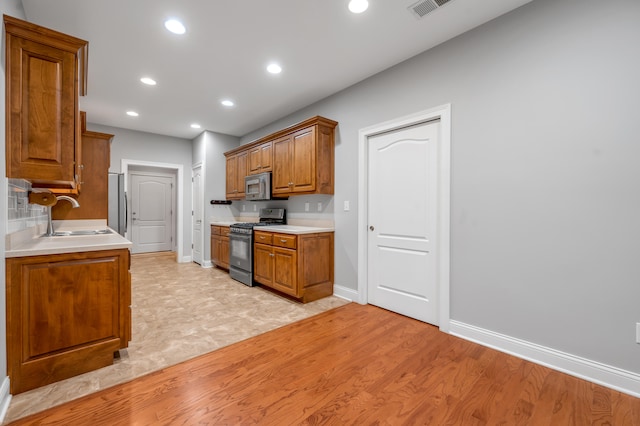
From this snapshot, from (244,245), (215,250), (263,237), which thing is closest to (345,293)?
(263,237)

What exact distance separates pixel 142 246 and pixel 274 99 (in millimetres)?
5431

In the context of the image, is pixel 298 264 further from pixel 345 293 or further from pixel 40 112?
pixel 40 112

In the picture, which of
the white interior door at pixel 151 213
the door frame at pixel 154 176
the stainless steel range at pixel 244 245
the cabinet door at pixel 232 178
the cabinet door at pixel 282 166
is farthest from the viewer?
the white interior door at pixel 151 213

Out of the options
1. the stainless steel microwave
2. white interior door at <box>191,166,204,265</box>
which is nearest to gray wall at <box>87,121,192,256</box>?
white interior door at <box>191,166,204,265</box>

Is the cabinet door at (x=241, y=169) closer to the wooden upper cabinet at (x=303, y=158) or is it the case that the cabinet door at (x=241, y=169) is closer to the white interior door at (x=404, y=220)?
the wooden upper cabinet at (x=303, y=158)

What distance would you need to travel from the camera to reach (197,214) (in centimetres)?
591

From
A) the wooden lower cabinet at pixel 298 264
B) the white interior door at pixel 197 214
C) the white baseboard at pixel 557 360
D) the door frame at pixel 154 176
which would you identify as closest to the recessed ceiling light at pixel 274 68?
the wooden lower cabinet at pixel 298 264

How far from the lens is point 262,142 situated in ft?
14.9

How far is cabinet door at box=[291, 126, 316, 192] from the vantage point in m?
3.51

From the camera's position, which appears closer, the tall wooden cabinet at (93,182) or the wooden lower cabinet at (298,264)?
the wooden lower cabinet at (298,264)

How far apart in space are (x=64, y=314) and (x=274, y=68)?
2872 mm

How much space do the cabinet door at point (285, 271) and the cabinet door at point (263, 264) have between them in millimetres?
104

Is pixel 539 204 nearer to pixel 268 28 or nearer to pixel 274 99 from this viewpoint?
pixel 268 28

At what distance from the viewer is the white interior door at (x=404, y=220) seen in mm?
2715
